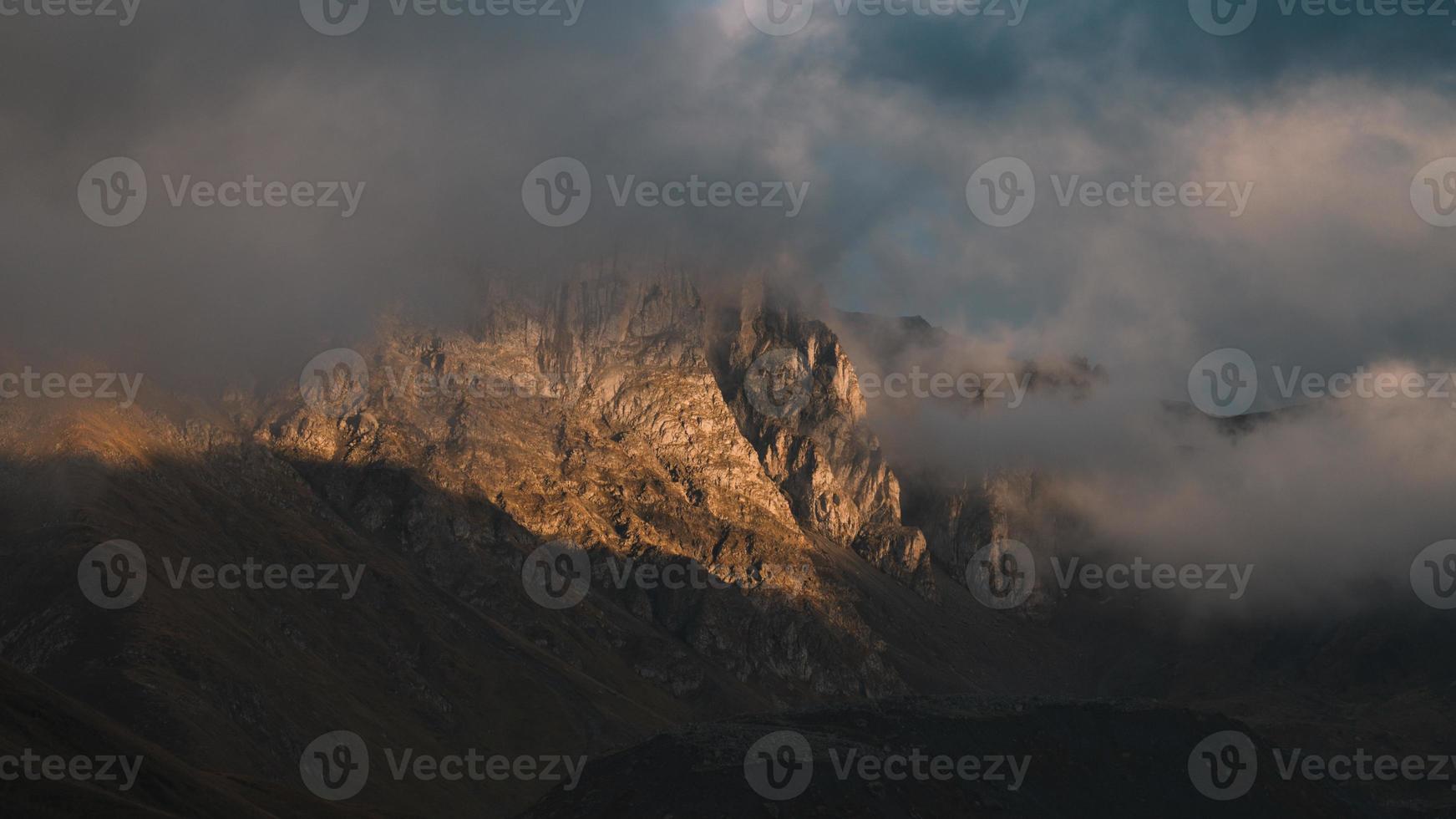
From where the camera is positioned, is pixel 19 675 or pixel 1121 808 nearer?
pixel 19 675

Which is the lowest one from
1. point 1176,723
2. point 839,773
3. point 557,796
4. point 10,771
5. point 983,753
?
point 10,771

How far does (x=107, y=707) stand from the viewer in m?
189

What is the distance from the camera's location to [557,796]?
14238 cm

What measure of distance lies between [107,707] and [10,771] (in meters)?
76.8

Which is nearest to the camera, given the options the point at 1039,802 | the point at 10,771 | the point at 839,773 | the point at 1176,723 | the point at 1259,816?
the point at 10,771

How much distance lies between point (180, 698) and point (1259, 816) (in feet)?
498

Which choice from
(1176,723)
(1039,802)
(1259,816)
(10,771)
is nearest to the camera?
(10,771)

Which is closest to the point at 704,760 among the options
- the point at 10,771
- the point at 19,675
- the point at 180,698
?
the point at 10,771

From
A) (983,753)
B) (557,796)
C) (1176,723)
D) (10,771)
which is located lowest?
(10,771)

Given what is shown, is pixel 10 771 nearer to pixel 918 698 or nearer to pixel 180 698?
pixel 180 698

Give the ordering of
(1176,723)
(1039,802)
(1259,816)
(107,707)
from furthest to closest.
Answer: (107,707) → (1176,723) → (1259,816) → (1039,802)

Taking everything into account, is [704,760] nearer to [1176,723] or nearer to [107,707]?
[1176,723]

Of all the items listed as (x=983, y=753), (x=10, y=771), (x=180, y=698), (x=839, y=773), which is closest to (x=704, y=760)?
(x=839, y=773)

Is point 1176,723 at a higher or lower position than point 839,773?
higher
